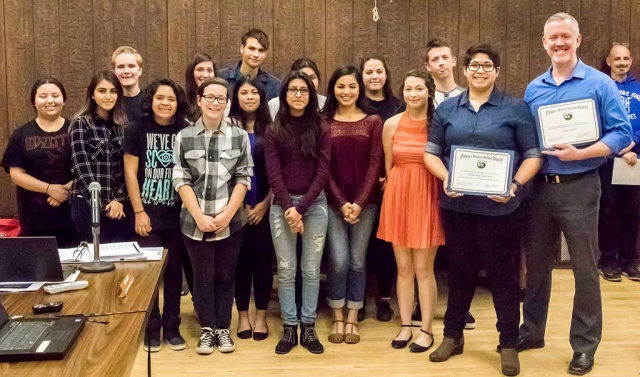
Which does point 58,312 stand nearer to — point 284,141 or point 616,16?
point 284,141

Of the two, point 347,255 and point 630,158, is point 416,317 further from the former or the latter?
point 630,158

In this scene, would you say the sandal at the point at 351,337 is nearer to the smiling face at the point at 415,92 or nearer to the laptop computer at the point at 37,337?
the smiling face at the point at 415,92

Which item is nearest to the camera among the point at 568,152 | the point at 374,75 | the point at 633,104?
Answer: the point at 568,152

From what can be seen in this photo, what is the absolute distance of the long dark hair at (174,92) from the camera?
133 inches

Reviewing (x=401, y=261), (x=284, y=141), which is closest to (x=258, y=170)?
(x=284, y=141)

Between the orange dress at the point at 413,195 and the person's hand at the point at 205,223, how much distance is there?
0.91 meters

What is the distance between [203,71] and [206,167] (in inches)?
34.2

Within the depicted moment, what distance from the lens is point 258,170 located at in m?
3.64

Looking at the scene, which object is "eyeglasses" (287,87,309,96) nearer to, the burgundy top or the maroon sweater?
the burgundy top

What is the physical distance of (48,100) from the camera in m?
3.57

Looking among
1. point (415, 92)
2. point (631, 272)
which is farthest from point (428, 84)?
point (631, 272)

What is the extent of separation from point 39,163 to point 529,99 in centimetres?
253

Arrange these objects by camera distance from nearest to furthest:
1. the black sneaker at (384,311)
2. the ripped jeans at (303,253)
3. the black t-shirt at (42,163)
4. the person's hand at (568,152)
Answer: the person's hand at (568,152) → the ripped jeans at (303,253) → the black t-shirt at (42,163) → the black sneaker at (384,311)

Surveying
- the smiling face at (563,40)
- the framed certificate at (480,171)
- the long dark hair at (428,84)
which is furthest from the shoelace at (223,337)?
the smiling face at (563,40)
